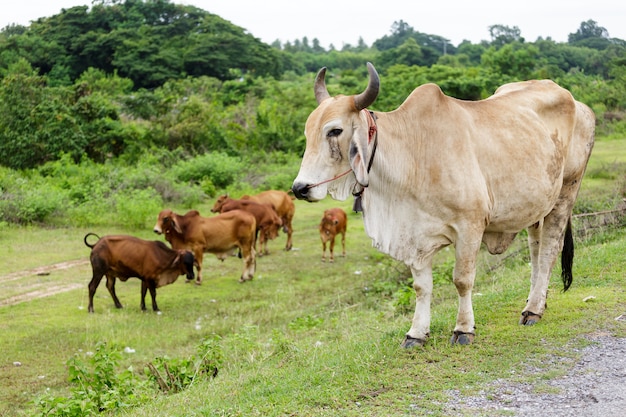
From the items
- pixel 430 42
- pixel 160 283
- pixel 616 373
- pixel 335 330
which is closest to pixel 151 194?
pixel 160 283

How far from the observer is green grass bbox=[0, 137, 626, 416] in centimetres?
496

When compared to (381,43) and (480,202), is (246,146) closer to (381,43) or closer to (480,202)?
(480,202)

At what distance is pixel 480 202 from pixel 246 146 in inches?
877

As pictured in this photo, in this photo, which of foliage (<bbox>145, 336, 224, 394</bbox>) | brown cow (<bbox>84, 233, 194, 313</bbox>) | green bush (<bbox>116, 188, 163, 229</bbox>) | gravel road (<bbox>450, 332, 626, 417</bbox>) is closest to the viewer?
gravel road (<bbox>450, 332, 626, 417</bbox>)

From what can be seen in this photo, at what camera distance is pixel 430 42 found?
82.6m

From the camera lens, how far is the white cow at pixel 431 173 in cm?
520

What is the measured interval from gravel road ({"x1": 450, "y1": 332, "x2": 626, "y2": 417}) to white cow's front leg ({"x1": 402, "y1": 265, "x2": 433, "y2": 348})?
91 cm

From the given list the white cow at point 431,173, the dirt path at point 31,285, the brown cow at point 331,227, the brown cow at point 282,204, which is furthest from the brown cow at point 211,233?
the white cow at point 431,173

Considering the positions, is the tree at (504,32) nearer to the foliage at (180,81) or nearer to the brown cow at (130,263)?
the foliage at (180,81)

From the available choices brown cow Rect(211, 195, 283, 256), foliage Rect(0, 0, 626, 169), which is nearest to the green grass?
brown cow Rect(211, 195, 283, 256)

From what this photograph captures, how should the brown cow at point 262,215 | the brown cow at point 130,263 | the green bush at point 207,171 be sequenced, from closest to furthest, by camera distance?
the brown cow at point 130,263 < the brown cow at point 262,215 < the green bush at point 207,171

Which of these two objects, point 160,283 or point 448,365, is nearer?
point 448,365

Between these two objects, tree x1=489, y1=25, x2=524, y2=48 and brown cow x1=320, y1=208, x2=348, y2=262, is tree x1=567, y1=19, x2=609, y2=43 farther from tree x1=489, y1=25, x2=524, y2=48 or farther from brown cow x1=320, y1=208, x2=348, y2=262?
brown cow x1=320, y1=208, x2=348, y2=262

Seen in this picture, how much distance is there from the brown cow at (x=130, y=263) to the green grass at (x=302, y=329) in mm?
383
